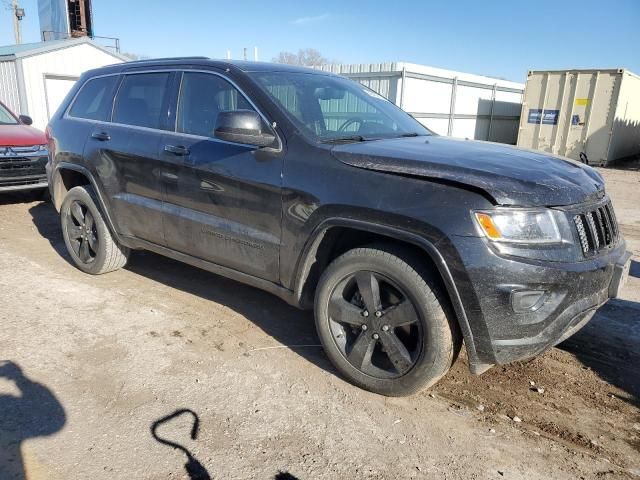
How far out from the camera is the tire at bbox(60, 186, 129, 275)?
4.76 meters

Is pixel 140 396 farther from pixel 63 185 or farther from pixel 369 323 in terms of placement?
pixel 63 185

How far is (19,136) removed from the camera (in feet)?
26.4

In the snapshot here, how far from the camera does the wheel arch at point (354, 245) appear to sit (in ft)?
8.61

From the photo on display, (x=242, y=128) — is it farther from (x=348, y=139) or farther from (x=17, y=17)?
(x=17, y=17)

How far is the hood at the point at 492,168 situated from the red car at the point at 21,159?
6.72 metres

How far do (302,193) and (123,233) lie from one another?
2.18 meters

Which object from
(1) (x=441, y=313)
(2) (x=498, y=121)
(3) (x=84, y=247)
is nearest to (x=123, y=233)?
(3) (x=84, y=247)

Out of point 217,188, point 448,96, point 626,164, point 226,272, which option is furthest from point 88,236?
point 626,164

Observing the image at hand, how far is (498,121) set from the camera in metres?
24.8

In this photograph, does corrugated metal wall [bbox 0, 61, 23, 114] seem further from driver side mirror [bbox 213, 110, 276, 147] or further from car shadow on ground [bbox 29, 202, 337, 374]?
driver side mirror [bbox 213, 110, 276, 147]

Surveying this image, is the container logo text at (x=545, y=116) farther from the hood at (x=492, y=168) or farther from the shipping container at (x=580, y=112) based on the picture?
the hood at (x=492, y=168)

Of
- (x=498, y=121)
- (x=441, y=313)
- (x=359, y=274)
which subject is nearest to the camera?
(x=441, y=313)

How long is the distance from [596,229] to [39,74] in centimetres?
1617

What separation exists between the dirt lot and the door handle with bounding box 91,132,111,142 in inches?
54.7
